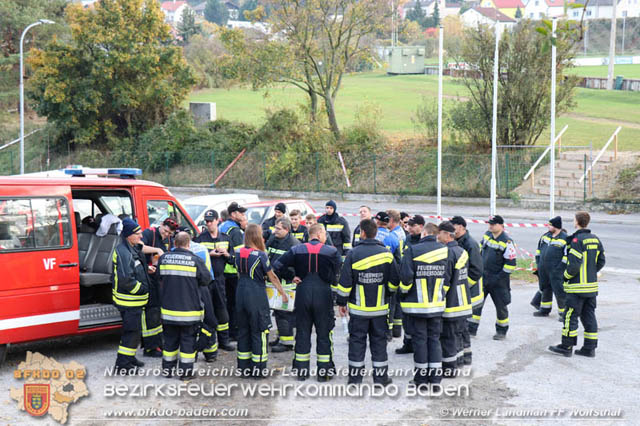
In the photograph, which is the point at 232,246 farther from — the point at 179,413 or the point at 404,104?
the point at 404,104

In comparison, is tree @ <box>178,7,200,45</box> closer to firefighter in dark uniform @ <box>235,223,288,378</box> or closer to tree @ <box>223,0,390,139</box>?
tree @ <box>223,0,390,139</box>

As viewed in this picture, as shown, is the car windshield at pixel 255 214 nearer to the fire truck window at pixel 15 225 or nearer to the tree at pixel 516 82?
the fire truck window at pixel 15 225

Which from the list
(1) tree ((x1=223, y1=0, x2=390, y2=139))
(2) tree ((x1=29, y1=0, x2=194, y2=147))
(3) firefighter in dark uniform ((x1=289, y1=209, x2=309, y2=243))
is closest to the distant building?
(2) tree ((x1=29, y1=0, x2=194, y2=147))

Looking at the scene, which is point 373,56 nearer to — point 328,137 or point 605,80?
point 328,137

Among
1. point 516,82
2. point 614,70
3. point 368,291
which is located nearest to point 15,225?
point 368,291

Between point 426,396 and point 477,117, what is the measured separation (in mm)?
24589

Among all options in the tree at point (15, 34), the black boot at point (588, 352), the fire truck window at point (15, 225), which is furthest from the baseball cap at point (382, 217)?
the tree at point (15, 34)

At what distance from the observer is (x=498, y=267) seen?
9836 millimetres

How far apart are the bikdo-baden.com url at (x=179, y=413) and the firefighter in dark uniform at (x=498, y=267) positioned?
3.99 metres

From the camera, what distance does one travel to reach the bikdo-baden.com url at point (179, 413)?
7.14 m

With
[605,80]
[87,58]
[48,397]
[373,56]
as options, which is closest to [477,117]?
[373,56]

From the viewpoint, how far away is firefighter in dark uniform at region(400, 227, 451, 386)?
7906 mm

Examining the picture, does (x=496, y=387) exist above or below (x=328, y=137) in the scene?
below

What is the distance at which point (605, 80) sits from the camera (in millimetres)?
57406
